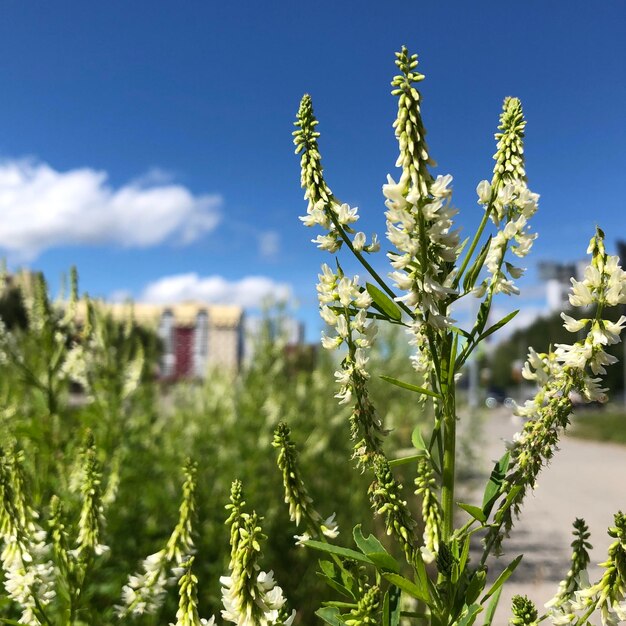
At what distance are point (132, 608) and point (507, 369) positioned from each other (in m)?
67.0

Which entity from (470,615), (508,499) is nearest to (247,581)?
(470,615)

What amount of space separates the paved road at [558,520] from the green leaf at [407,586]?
2.83m

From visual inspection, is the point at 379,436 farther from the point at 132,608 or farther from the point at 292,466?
the point at 132,608

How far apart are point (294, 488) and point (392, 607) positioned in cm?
29

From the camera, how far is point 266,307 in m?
6.61

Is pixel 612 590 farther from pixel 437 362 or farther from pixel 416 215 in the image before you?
pixel 416 215

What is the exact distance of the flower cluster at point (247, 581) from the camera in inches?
39.9

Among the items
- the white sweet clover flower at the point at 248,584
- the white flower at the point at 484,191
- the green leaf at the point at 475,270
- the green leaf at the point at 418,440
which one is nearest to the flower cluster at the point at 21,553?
the white sweet clover flower at the point at 248,584

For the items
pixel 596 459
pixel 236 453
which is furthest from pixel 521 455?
pixel 596 459

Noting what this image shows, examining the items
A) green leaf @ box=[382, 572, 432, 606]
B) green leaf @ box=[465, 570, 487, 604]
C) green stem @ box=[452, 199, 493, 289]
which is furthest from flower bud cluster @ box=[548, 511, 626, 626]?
green stem @ box=[452, 199, 493, 289]

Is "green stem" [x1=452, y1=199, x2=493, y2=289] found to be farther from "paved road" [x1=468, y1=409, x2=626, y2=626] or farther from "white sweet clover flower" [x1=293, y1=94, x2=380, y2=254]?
"paved road" [x1=468, y1=409, x2=626, y2=626]

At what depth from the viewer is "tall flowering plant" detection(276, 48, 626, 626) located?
103 centimetres

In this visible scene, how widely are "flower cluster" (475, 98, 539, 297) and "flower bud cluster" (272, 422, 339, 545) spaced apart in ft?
1.57

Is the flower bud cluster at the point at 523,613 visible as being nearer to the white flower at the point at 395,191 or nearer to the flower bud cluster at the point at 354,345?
the flower bud cluster at the point at 354,345
